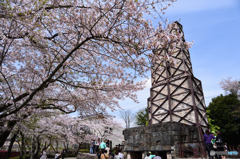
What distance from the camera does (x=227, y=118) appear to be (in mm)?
21438

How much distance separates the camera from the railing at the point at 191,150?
939cm

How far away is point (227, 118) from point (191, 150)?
51.8 ft

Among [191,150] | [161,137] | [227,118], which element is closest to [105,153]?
[161,137]

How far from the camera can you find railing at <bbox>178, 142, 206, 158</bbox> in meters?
9.39

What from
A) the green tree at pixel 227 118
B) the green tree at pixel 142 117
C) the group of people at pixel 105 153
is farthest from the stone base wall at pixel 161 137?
the green tree at pixel 142 117

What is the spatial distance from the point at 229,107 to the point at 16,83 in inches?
1022

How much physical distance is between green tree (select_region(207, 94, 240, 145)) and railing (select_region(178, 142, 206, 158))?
1476 centimetres

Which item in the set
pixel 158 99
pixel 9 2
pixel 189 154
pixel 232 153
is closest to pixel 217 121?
pixel 158 99

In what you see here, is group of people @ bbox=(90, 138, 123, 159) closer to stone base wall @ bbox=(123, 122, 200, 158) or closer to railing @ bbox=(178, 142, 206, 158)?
stone base wall @ bbox=(123, 122, 200, 158)

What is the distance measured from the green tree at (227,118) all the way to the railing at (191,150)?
1476cm

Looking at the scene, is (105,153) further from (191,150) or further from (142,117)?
(142,117)

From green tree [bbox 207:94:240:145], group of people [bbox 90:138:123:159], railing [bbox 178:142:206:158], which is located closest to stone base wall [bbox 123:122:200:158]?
railing [bbox 178:142:206:158]

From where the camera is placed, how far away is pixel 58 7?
17.9 ft

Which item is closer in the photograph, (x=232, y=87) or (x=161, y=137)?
(x=161, y=137)
